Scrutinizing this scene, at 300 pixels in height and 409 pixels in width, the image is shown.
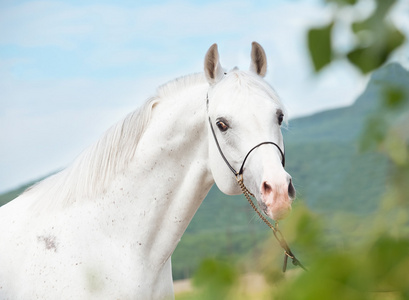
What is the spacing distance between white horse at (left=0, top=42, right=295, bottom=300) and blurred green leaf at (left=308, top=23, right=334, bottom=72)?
184cm

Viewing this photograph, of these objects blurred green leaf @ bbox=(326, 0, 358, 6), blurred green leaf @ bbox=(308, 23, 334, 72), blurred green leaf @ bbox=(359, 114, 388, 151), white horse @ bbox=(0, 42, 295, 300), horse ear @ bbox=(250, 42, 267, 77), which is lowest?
white horse @ bbox=(0, 42, 295, 300)

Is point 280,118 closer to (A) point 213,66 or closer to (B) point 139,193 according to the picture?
(A) point 213,66

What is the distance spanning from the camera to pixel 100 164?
2473 millimetres

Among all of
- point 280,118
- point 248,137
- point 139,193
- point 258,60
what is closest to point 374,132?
point 248,137

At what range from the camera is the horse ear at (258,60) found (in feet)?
8.69

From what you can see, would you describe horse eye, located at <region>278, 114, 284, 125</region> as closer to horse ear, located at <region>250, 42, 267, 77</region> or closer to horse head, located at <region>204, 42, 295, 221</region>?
horse head, located at <region>204, 42, 295, 221</region>

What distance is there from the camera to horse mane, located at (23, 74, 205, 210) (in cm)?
246

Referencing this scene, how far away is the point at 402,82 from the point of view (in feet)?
1.24

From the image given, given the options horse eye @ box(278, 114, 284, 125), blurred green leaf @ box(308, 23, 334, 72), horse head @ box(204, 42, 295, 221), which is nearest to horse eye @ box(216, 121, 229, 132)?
horse head @ box(204, 42, 295, 221)

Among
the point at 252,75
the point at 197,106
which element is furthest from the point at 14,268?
the point at 252,75

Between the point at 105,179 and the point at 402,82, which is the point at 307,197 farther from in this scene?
the point at 105,179

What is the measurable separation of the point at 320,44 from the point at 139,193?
6.86 ft

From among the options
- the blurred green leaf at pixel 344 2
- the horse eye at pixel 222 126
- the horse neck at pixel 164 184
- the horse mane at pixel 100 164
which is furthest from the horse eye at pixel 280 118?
the blurred green leaf at pixel 344 2

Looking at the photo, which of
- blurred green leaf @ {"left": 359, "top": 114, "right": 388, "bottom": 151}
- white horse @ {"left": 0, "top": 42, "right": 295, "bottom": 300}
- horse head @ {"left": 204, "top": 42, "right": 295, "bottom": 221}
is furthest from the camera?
white horse @ {"left": 0, "top": 42, "right": 295, "bottom": 300}
